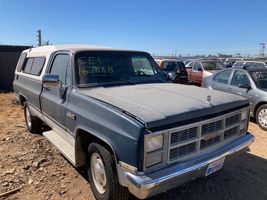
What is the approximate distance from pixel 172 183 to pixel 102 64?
89.1 inches

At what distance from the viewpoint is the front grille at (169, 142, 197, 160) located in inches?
116

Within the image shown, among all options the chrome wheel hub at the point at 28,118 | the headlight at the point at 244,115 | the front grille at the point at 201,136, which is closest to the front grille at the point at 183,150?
the front grille at the point at 201,136

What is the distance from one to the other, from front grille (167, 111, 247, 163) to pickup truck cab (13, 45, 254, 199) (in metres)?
0.01

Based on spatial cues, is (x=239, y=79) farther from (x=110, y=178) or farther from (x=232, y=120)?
(x=110, y=178)

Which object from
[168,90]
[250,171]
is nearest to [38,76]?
[168,90]

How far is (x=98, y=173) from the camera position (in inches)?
140

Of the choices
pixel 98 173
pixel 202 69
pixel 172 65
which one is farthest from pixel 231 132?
pixel 172 65

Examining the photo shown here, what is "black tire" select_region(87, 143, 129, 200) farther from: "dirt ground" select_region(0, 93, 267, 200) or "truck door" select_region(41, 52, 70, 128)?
"truck door" select_region(41, 52, 70, 128)

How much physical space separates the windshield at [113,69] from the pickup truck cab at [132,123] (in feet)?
0.05

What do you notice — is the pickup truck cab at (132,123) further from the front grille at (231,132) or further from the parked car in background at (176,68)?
the parked car in background at (176,68)

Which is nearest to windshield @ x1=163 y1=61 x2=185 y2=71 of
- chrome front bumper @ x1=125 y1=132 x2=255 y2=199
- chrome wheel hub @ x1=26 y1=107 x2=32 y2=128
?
chrome wheel hub @ x1=26 y1=107 x2=32 y2=128

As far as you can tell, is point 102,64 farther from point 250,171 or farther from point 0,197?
point 250,171

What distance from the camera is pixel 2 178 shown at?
4.37m

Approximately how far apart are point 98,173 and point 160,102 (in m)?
1.22
